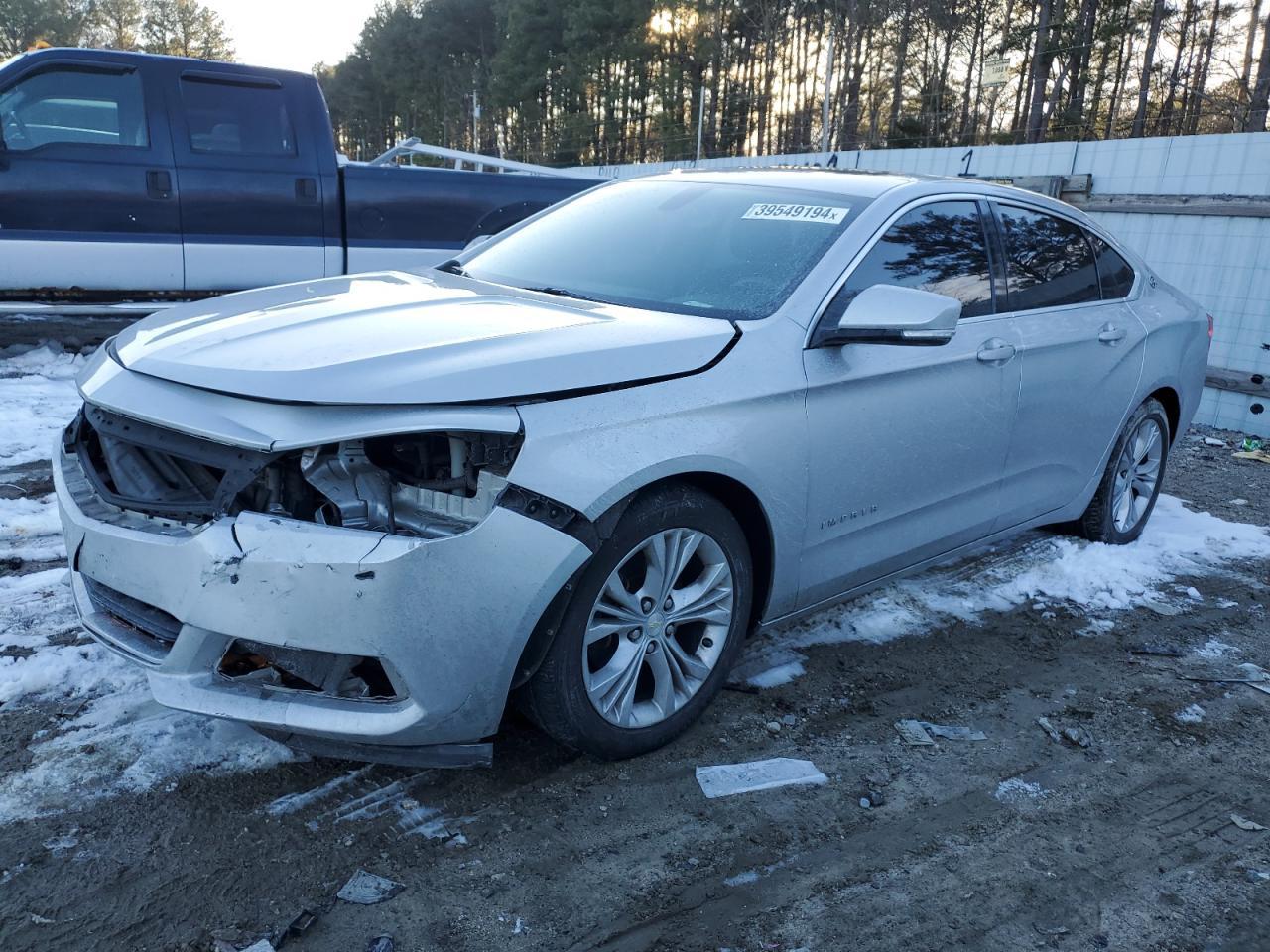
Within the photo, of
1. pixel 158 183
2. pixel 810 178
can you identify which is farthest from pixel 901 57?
pixel 810 178

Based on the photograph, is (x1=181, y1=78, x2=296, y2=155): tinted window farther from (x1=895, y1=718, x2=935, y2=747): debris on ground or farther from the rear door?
(x1=895, y1=718, x2=935, y2=747): debris on ground

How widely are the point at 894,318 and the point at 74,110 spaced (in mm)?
6621

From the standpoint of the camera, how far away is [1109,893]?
2.54 metres

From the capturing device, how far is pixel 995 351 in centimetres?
384

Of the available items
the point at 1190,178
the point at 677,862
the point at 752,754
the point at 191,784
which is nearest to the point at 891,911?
the point at 677,862

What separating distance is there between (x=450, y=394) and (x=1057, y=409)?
2.97 metres

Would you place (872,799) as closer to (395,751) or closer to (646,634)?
(646,634)

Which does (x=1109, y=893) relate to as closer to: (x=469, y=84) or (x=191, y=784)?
(x=191, y=784)

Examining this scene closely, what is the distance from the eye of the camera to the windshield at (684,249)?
331cm

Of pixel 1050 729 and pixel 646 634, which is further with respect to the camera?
pixel 1050 729

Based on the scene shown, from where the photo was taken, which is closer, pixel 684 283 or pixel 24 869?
pixel 24 869

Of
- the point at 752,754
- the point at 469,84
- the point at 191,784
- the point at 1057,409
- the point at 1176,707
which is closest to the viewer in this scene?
the point at 191,784

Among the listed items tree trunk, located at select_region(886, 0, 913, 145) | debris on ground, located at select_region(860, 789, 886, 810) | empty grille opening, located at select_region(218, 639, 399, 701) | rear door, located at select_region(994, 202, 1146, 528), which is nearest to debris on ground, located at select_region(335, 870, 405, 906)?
empty grille opening, located at select_region(218, 639, 399, 701)

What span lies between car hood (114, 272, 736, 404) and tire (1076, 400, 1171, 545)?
2.87m
